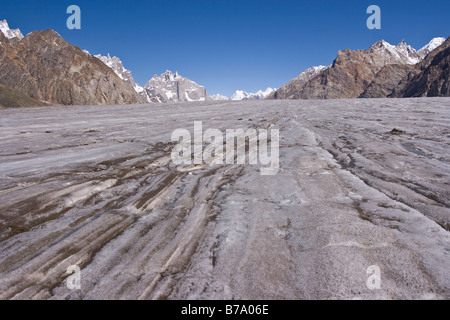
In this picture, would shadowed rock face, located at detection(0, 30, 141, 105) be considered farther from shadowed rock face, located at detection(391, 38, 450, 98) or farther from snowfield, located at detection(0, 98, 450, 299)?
shadowed rock face, located at detection(391, 38, 450, 98)

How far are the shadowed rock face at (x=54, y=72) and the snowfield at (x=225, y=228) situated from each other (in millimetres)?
70446

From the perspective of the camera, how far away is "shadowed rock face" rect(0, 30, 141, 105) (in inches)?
2362

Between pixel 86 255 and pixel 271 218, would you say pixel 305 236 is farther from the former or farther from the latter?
pixel 86 255

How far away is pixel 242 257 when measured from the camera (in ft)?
6.09

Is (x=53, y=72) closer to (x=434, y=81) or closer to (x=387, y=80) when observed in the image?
(x=434, y=81)

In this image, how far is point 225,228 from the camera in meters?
2.26

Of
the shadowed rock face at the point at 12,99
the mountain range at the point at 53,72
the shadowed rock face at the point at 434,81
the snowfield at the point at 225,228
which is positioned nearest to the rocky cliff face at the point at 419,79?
the shadowed rock face at the point at 434,81

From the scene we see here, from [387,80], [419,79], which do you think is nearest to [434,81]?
A: [419,79]

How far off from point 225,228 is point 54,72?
255 ft

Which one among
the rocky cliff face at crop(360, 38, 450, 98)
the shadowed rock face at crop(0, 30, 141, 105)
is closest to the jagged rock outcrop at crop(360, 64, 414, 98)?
the rocky cliff face at crop(360, 38, 450, 98)

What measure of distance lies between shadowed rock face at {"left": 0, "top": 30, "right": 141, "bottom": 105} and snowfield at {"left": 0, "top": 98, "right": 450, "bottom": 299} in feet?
231

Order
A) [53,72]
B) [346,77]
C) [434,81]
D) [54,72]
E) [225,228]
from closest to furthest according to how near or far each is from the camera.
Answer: [225,228] → [53,72] → [54,72] → [434,81] → [346,77]

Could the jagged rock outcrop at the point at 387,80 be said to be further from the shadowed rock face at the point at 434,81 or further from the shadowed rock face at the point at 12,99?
the shadowed rock face at the point at 12,99
